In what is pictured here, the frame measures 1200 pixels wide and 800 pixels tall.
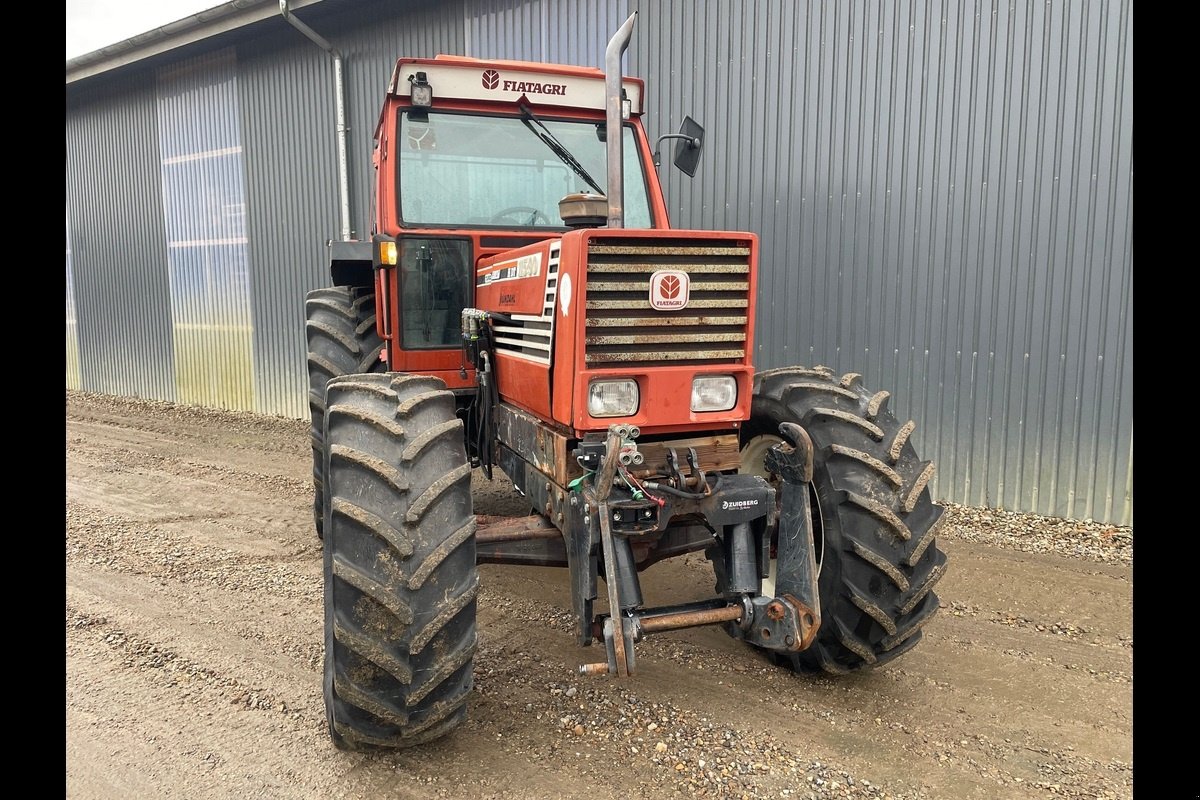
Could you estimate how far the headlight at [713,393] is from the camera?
290 cm

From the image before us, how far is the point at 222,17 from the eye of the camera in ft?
32.2

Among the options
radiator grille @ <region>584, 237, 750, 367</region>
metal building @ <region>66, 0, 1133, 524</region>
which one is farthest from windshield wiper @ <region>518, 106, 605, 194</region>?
metal building @ <region>66, 0, 1133, 524</region>

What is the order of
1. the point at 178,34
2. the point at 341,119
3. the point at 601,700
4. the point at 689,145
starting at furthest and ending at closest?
the point at 178,34
the point at 341,119
the point at 689,145
the point at 601,700

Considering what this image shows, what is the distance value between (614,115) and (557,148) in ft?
4.65

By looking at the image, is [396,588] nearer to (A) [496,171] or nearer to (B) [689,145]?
(A) [496,171]

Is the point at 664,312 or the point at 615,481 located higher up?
the point at 664,312

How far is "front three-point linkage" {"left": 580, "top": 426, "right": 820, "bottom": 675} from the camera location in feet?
8.34

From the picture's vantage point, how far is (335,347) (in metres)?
4.68

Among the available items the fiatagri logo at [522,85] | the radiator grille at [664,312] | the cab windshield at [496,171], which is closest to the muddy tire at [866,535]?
the radiator grille at [664,312]

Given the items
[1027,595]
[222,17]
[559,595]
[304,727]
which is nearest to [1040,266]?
[1027,595]

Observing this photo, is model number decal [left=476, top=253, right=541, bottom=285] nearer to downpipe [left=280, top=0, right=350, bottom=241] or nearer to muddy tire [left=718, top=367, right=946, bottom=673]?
muddy tire [left=718, top=367, right=946, bottom=673]

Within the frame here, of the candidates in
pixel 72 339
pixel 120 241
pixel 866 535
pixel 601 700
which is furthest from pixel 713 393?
pixel 72 339

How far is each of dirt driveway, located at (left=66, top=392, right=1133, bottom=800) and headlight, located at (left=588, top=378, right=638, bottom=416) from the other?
120 cm
